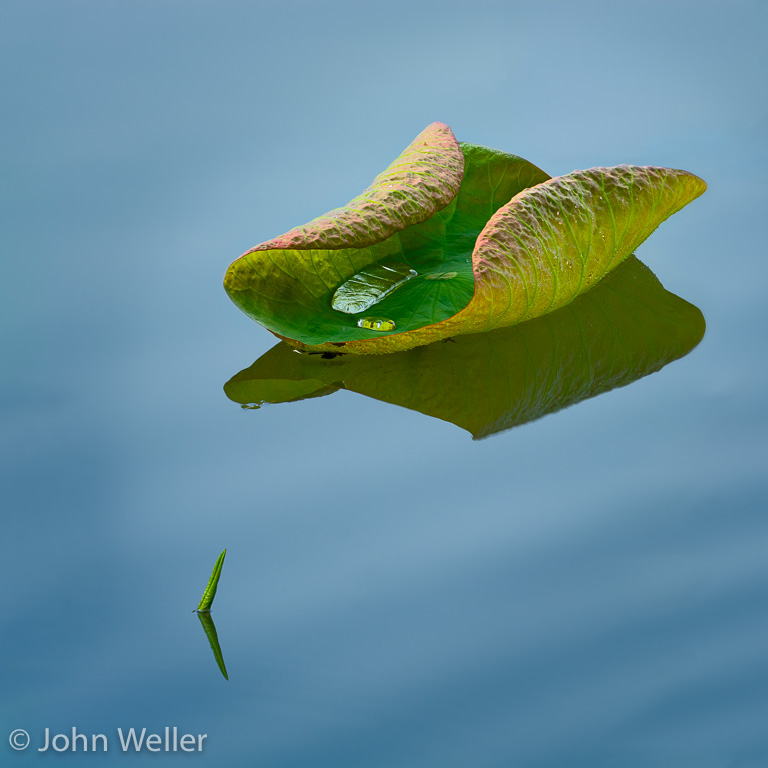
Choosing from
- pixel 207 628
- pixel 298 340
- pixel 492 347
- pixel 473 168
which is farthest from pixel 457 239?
pixel 207 628

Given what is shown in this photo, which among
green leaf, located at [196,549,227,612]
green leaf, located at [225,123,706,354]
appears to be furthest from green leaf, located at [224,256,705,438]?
green leaf, located at [196,549,227,612]

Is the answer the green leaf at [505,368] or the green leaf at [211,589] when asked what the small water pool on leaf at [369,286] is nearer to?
the green leaf at [505,368]

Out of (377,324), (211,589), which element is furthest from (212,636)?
(377,324)

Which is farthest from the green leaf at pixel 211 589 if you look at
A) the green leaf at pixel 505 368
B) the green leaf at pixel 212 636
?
the green leaf at pixel 505 368

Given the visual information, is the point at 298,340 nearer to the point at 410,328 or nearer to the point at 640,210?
the point at 410,328

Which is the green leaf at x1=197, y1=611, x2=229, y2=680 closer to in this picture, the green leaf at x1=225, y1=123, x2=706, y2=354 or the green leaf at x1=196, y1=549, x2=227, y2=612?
the green leaf at x1=196, y1=549, x2=227, y2=612
